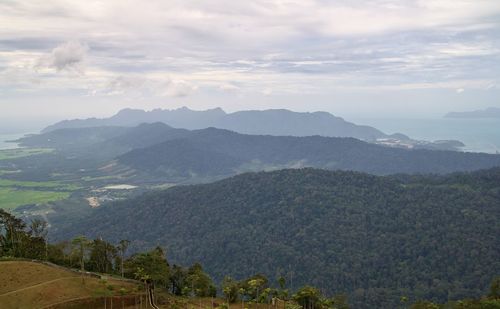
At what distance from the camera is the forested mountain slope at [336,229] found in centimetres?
10562

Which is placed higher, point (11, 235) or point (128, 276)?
point (11, 235)

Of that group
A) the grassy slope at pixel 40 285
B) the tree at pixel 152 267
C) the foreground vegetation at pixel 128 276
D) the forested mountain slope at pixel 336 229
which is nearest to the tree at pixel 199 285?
the foreground vegetation at pixel 128 276

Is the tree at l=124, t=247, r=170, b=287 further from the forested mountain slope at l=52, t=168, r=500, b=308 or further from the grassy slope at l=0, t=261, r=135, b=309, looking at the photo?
the forested mountain slope at l=52, t=168, r=500, b=308

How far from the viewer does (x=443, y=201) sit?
5581 inches

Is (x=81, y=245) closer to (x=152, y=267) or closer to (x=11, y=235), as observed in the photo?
(x=152, y=267)

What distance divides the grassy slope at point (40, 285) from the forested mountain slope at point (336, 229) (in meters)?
62.4

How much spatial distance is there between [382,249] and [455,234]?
1947 cm

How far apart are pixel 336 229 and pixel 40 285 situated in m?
101

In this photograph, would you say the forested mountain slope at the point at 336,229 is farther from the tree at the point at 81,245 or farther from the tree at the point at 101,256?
the tree at the point at 81,245

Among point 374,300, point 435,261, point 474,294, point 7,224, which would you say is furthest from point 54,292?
point 435,261

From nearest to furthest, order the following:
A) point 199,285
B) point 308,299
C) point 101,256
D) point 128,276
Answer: point 128,276
point 199,285
point 308,299
point 101,256

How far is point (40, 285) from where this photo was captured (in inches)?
1841

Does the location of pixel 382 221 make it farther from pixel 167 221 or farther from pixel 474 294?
pixel 167 221

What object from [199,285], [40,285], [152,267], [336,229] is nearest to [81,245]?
[40,285]
